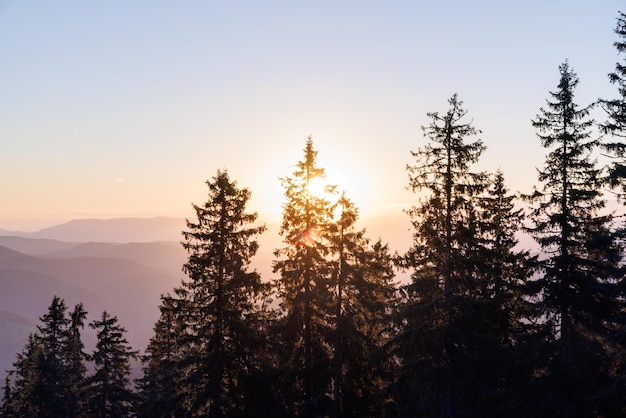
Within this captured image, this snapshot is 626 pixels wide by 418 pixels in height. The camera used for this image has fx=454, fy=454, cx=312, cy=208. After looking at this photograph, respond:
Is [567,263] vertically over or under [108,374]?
over

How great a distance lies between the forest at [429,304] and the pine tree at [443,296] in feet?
0.20

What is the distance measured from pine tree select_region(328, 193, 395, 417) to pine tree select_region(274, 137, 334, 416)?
534mm

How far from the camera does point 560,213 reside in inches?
844

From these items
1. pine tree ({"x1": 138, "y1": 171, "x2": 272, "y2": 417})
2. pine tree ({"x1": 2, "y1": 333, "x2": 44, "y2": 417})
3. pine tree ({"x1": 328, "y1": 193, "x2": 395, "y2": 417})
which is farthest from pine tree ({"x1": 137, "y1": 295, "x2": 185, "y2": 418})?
pine tree ({"x1": 328, "y1": 193, "x2": 395, "y2": 417})

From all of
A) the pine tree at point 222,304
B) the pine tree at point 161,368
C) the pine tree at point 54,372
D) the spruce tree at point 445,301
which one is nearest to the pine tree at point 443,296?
the spruce tree at point 445,301

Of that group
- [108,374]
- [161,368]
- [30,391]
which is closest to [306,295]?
[161,368]

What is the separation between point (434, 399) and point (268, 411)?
899 centimetres

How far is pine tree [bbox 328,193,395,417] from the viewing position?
24031mm

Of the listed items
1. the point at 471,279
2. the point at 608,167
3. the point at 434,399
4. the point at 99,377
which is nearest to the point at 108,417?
the point at 99,377

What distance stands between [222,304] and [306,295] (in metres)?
4.38

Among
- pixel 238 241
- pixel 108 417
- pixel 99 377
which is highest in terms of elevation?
pixel 238 241

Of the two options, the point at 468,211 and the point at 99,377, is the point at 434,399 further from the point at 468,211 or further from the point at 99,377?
the point at 99,377

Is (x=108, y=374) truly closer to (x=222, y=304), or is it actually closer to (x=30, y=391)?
(x=30, y=391)

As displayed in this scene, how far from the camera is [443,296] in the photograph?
1905cm
